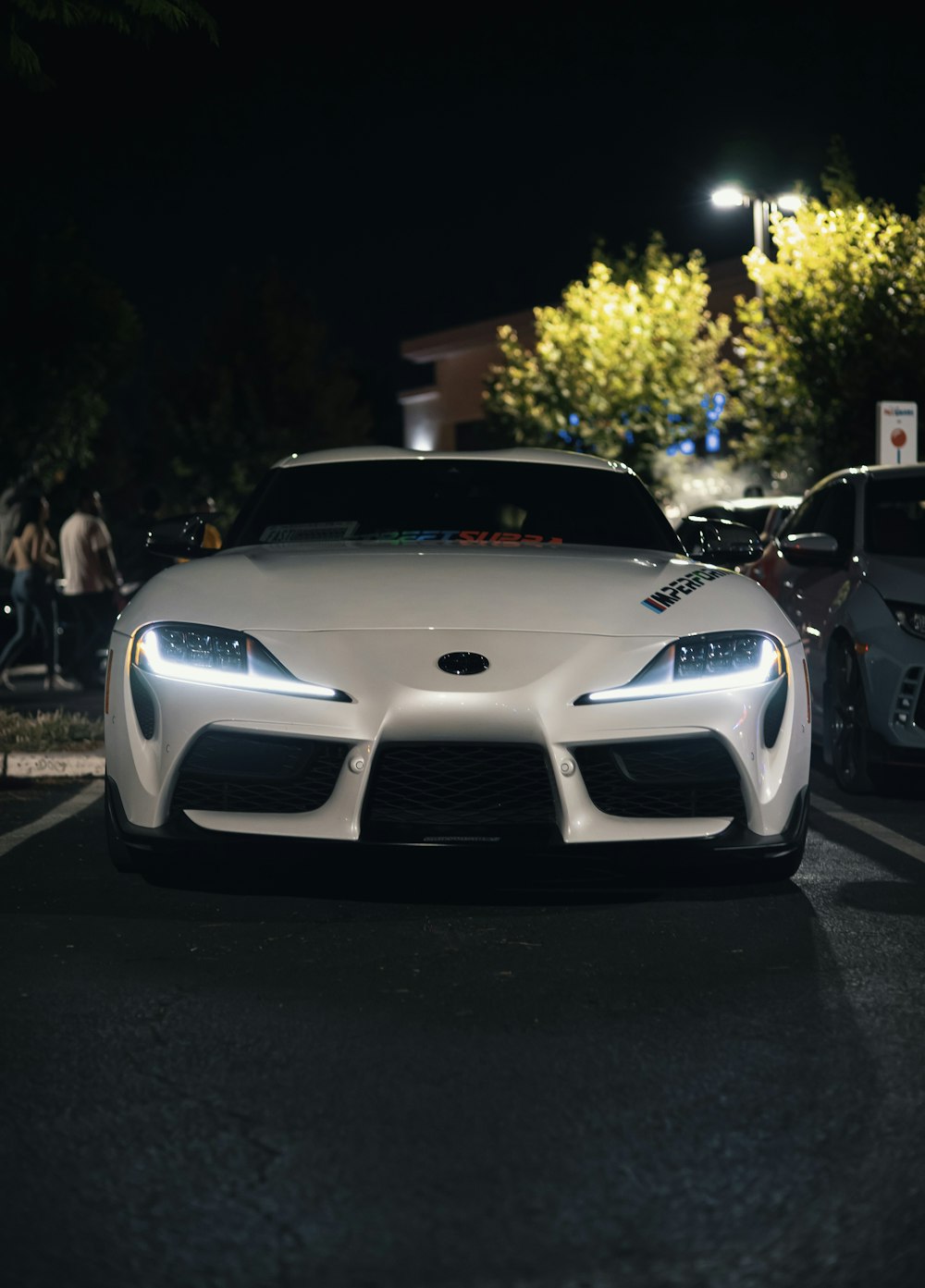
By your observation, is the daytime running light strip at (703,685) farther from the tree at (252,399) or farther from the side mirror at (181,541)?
the tree at (252,399)

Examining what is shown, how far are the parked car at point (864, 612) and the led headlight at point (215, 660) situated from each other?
13.3 ft

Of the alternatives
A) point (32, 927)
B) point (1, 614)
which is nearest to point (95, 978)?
point (32, 927)

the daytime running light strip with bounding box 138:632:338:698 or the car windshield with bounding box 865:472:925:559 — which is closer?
the daytime running light strip with bounding box 138:632:338:698

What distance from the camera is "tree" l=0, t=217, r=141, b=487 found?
45.0 metres

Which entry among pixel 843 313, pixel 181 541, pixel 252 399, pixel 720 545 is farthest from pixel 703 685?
pixel 252 399

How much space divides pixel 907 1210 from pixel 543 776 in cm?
230

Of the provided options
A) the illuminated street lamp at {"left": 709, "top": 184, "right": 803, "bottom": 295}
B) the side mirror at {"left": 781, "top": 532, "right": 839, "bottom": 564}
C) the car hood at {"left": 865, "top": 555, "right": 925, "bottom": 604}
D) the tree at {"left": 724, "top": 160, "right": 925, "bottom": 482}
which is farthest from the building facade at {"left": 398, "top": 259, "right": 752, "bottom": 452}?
the car hood at {"left": 865, "top": 555, "right": 925, "bottom": 604}

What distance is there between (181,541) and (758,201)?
22.8 m

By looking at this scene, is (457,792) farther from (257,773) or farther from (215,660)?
(215,660)

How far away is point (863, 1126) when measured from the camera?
3.96 metres

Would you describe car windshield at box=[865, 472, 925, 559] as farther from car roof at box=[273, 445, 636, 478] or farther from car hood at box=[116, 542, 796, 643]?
car hood at box=[116, 542, 796, 643]

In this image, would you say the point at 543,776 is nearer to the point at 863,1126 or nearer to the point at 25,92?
the point at 863,1126

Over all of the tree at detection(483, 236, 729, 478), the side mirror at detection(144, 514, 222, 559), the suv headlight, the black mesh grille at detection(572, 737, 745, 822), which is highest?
the side mirror at detection(144, 514, 222, 559)

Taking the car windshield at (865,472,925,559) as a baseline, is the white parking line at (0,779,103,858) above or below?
below
